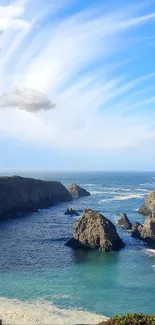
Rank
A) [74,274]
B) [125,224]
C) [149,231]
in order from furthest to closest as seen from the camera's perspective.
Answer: [125,224], [149,231], [74,274]

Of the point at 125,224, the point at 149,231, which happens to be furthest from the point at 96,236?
the point at 125,224

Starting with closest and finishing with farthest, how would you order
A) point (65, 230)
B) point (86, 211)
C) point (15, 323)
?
point (15, 323), point (86, 211), point (65, 230)

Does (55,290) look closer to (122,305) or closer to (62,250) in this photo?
(122,305)

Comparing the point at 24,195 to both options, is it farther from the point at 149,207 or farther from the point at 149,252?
the point at 149,252

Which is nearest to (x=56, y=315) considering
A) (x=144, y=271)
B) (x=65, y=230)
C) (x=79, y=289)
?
(x=79, y=289)

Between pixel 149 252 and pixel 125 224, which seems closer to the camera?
pixel 149 252

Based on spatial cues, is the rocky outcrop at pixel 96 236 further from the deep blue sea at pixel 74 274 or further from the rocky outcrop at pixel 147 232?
the rocky outcrop at pixel 147 232
